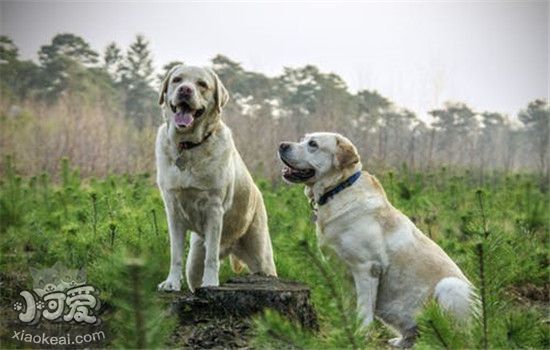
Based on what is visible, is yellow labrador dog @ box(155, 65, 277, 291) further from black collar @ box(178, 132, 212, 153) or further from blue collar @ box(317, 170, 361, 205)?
blue collar @ box(317, 170, 361, 205)

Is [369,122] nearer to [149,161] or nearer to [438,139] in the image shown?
[438,139]

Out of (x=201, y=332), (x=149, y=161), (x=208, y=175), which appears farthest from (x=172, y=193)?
(x=149, y=161)

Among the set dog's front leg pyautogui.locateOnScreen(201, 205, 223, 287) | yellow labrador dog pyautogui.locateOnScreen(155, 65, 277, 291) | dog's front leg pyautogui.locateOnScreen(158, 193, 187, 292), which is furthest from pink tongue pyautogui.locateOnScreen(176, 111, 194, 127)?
dog's front leg pyautogui.locateOnScreen(201, 205, 223, 287)

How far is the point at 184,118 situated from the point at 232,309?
1.23 meters

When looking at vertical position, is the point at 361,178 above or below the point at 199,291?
above

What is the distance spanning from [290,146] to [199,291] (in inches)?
45.9

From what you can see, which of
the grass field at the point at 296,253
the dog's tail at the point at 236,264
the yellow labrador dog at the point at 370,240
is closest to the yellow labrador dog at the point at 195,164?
the grass field at the point at 296,253

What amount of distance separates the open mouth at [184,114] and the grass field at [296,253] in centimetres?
82

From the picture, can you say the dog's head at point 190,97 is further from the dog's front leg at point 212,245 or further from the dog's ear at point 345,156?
the dog's ear at point 345,156

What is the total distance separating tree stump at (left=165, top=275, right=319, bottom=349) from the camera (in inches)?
156

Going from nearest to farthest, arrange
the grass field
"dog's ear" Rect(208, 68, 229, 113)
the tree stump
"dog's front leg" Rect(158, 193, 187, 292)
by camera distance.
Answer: the grass field, the tree stump, "dog's front leg" Rect(158, 193, 187, 292), "dog's ear" Rect(208, 68, 229, 113)

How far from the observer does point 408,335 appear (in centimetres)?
443

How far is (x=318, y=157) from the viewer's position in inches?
187

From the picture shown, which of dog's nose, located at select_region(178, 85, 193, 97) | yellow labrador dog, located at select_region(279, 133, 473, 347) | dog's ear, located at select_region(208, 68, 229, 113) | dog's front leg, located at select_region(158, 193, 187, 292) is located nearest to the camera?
yellow labrador dog, located at select_region(279, 133, 473, 347)
